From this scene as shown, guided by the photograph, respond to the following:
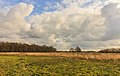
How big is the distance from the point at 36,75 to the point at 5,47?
163137 mm

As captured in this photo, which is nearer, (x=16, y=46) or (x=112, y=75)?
(x=112, y=75)

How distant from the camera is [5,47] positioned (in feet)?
607

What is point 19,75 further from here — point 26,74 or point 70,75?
point 70,75

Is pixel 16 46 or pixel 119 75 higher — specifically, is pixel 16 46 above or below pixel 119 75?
above

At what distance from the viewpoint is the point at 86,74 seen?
2731 centimetres

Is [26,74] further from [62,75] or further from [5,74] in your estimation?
[62,75]

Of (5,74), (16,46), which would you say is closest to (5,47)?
(16,46)

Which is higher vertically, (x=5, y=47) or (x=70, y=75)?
(x=5, y=47)

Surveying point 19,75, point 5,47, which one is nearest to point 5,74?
point 19,75

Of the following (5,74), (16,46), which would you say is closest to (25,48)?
(16,46)

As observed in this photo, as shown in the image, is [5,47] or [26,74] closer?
[26,74]

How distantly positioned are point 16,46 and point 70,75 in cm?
17338

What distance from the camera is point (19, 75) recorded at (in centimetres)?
2658

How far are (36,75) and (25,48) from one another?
557ft
